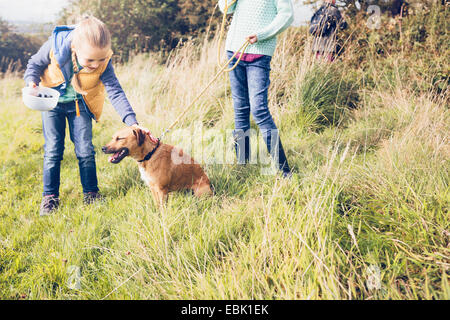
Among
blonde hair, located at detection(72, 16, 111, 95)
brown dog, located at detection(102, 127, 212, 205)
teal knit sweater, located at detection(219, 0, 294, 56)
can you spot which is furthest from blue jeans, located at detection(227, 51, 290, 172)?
blonde hair, located at detection(72, 16, 111, 95)

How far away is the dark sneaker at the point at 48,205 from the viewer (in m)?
2.57

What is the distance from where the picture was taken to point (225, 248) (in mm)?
1899

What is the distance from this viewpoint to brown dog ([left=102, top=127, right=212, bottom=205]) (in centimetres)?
249

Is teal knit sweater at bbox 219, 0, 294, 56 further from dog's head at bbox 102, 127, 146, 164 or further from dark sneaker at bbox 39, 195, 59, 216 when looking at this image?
dark sneaker at bbox 39, 195, 59, 216

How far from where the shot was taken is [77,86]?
2523 millimetres

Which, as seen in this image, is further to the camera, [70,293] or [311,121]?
[311,121]

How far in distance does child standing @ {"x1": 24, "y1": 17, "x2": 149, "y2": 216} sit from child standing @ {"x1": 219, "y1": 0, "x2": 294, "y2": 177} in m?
1.02

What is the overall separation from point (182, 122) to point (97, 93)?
139 cm

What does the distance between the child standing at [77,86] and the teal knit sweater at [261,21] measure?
1.07 metres

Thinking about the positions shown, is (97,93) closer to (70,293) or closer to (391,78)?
(70,293)

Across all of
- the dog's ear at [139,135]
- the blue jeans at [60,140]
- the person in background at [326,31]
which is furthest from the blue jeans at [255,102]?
the person in background at [326,31]

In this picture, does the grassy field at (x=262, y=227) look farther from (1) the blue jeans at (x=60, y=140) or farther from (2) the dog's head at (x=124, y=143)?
(2) the dog's head at (x=124, y=143)
